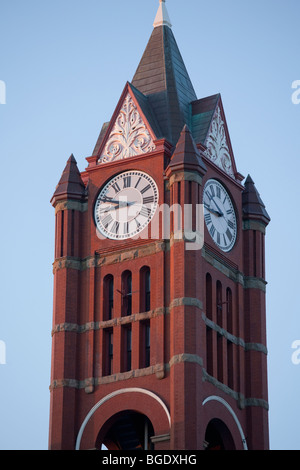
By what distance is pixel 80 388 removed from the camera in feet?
290

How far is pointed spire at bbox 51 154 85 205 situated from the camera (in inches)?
3602

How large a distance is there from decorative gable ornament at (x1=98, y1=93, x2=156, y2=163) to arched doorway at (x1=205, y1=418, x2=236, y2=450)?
12902mm

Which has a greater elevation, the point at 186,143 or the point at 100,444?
the point at 186,143

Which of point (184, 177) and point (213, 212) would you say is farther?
point (213, 212)

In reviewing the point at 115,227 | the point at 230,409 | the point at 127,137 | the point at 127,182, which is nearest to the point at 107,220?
the point at 115,227

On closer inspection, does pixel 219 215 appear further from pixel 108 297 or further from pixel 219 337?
pixel 108 297

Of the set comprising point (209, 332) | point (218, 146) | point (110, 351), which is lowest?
point (110, 351)

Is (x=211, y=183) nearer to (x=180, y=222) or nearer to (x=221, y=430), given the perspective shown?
(x=180, y=222)

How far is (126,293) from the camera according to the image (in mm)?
89250

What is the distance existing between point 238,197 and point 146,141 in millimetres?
5488

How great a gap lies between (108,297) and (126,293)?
95cm

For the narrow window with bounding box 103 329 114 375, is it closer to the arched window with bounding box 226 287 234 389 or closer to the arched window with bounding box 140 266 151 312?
the arched window with bounding box 140 266 151 312

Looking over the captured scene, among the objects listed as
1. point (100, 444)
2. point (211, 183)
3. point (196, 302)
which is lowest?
point (100, 444)

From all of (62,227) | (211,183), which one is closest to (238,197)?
(211,183)
